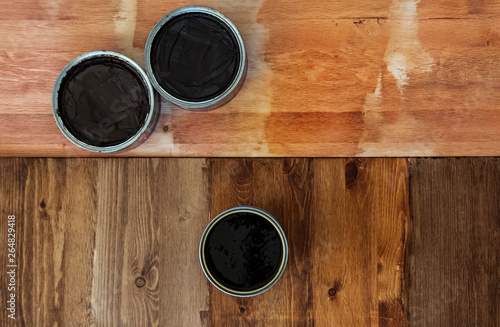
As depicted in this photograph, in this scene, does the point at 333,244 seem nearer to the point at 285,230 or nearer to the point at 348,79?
the point at 285,230

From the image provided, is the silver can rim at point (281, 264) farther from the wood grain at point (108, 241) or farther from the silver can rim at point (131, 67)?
the silver can rim at point (131, 67)

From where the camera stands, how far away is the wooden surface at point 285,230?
3.29 ft

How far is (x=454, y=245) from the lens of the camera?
101 centimetres

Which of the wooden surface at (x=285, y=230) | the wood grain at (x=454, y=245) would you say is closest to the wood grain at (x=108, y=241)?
the wooden surface at (x=285, y=230)

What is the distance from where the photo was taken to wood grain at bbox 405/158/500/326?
100 centimetres

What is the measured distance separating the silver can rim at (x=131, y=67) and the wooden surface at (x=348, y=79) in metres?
0.08

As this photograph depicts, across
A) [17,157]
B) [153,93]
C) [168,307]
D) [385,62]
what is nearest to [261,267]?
[168,307]

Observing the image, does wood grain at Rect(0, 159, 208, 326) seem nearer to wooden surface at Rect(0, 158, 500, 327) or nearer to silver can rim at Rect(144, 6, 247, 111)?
wooden surface at Rect(0, 158, 500, 327)

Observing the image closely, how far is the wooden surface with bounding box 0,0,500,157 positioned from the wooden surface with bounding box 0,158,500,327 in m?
0.05

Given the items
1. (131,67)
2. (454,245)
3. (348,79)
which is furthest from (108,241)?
(454,245)

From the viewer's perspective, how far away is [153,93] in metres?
0.95

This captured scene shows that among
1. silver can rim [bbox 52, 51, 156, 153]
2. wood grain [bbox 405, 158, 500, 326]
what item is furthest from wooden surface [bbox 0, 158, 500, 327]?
silver can rim [bbox 52, 51, 156, 153]

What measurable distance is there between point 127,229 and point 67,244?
0.16m

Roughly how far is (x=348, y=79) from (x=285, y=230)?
42 cm
